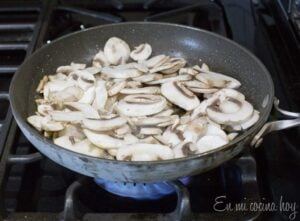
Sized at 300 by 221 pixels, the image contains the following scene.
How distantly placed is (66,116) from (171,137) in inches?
5.6

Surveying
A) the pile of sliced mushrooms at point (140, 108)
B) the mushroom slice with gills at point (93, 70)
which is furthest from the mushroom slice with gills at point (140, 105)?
the mushroom slice with gills at point (93, 70)

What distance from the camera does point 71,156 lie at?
0.49 metres

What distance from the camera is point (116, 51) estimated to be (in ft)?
2.54

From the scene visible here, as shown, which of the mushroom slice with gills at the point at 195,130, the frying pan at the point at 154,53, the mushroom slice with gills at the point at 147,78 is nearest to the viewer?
the frying pan at the point at 154,53

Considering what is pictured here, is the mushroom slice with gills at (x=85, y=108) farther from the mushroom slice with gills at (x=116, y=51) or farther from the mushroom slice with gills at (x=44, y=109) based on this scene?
the mushroom slice with gills at (x=116, y=51)

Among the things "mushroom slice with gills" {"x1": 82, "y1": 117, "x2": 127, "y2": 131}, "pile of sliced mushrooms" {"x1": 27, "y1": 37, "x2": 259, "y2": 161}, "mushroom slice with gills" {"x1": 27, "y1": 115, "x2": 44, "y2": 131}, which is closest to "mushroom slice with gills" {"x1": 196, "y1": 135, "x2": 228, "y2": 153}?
"pile of sliced mushrooms" {"x1": 27, "y1": 37, "x2": 259, "y2": 161}

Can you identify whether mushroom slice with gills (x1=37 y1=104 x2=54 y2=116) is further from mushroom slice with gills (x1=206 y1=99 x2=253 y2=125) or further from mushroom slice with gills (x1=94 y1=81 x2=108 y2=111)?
mushroom slice with gills (x1=206 y1=99 x2=253 y2=125)

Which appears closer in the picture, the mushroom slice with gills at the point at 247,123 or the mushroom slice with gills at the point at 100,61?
the mushroom slice with gills at the point at 247,123

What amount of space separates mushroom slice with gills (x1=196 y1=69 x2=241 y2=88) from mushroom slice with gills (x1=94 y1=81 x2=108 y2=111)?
0.14 metres

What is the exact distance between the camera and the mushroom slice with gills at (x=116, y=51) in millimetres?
769

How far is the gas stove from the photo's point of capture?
21.5 inches

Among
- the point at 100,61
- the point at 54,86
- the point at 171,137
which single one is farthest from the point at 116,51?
the point at 171,137

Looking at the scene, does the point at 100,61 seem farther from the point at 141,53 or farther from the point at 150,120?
the point at 150,120

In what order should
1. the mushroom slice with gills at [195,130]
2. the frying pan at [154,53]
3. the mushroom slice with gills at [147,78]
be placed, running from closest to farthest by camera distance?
1. the frying pan at [154,53]
2. the mushroom slice with gills at [195,130]
3. the mushroom slice with gills at [147,78]
